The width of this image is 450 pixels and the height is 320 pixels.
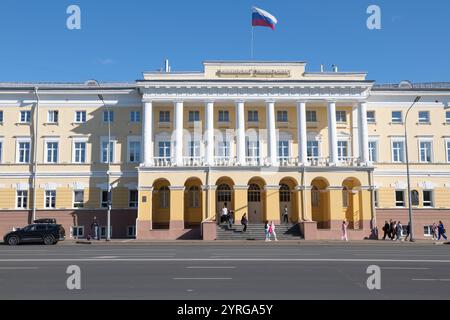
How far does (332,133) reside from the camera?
38.2m

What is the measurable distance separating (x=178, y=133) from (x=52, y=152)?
11870mm

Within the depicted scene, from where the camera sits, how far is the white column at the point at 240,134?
37844 mm

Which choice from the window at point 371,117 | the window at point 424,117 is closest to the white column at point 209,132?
the window at point 371,117

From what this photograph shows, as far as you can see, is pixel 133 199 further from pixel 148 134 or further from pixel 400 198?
pixel 400 198

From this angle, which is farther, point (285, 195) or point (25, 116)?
point (25, 116)

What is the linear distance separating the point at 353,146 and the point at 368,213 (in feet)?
21.3

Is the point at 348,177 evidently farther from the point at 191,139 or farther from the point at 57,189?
the point at 57,189

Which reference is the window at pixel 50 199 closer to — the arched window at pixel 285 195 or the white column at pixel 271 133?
the white column at pixel 271 133

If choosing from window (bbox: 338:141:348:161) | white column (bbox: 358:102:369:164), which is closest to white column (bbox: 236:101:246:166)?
window (bbox: 338:141:348:161)

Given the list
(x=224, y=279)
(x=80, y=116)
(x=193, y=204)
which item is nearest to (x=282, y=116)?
(x=193, y=204)

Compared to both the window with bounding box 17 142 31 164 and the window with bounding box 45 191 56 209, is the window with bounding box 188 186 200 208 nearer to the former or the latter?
the window with bounding box 45 191 56 209

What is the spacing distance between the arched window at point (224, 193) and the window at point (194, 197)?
1.85 meters

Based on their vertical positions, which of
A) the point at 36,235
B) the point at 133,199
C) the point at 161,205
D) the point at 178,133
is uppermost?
the point at 178,133
